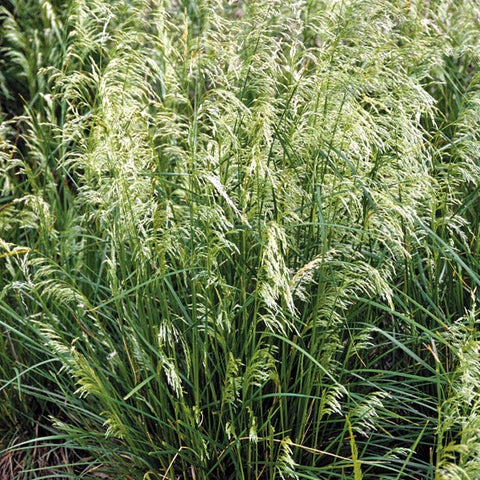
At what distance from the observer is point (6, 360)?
2.78 m

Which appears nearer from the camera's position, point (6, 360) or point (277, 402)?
point (277, 402)

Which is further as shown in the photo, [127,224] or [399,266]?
[399,266]

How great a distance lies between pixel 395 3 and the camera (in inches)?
108

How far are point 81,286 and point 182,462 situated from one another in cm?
93

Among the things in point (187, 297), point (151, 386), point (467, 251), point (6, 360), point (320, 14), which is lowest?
point (6, 360)

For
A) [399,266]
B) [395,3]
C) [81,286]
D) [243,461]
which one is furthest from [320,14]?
[243,461]

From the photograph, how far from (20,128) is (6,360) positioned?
186 cm

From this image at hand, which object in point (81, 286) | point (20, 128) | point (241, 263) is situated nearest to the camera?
point (241, 263)

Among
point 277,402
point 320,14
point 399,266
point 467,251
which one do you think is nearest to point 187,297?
point 277,402

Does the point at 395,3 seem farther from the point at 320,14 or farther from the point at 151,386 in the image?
the point at 151,386

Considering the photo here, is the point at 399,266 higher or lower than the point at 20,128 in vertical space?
higher

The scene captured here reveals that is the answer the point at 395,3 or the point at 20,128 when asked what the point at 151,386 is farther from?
the point at 20,128

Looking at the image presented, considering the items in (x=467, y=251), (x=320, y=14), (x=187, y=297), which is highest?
(x=320, y=14)

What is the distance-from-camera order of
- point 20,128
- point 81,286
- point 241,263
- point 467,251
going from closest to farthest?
1. point 241,263
2. point 467,251
3. point 81,286
4. point 20,128
